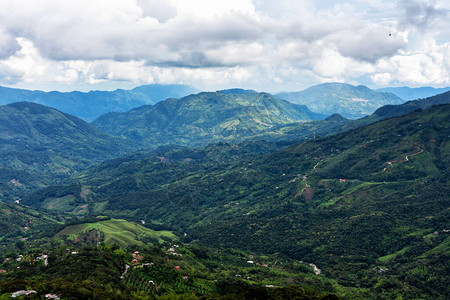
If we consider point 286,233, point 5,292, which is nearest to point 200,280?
point 5,292

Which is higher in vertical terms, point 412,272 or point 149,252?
point 149,252

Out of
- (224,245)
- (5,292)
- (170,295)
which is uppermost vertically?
(5,292)

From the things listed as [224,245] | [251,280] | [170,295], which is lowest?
[224,245]

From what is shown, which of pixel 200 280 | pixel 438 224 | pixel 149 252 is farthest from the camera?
pixel 438 224

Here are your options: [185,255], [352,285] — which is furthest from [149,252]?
[352,285]

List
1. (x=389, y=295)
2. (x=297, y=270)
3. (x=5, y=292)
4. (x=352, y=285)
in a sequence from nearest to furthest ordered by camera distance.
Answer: (x=5, y=292) → (x=389, y=295) → (x=352, y=285) → (x=297, y=270)

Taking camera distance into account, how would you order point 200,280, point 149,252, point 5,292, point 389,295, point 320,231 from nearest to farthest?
point 5,292 < point 200,280 < point 389,295 < point 149,252 < point 320,231

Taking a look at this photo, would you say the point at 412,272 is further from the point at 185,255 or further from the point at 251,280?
the point at 185,255

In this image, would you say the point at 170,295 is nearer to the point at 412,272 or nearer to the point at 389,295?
the point at 389,295

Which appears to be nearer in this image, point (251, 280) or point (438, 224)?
point (251, 280)
